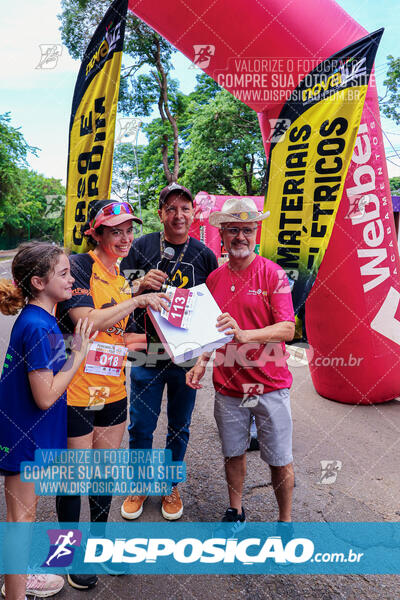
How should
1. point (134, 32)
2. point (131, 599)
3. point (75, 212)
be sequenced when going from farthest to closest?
point (134, 32)
point (75, 212)
point (131, 599)

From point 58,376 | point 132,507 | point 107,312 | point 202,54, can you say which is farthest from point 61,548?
point 202,54

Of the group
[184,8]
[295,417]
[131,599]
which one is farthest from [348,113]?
[131,599]

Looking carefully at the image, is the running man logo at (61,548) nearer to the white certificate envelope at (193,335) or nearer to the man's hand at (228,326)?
the white certificate envelope at (193,335)

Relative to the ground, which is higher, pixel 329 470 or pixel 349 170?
pixel 349 170

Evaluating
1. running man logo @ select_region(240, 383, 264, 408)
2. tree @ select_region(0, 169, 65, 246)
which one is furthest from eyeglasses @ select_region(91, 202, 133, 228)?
tree @ select_region(0, 169, 65, 246)

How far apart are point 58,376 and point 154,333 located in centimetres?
88

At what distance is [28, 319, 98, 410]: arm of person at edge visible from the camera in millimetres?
1545

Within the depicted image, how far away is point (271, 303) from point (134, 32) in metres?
12.8

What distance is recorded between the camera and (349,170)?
3633 mm

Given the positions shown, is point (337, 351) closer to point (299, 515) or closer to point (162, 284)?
point (299, 515)

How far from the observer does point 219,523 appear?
244 centimetres

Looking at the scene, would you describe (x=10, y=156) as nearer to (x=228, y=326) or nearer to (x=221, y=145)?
(x=221, y=145)

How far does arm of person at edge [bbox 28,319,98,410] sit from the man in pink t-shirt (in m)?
0.73

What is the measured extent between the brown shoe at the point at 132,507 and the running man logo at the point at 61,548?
0.45 meters
